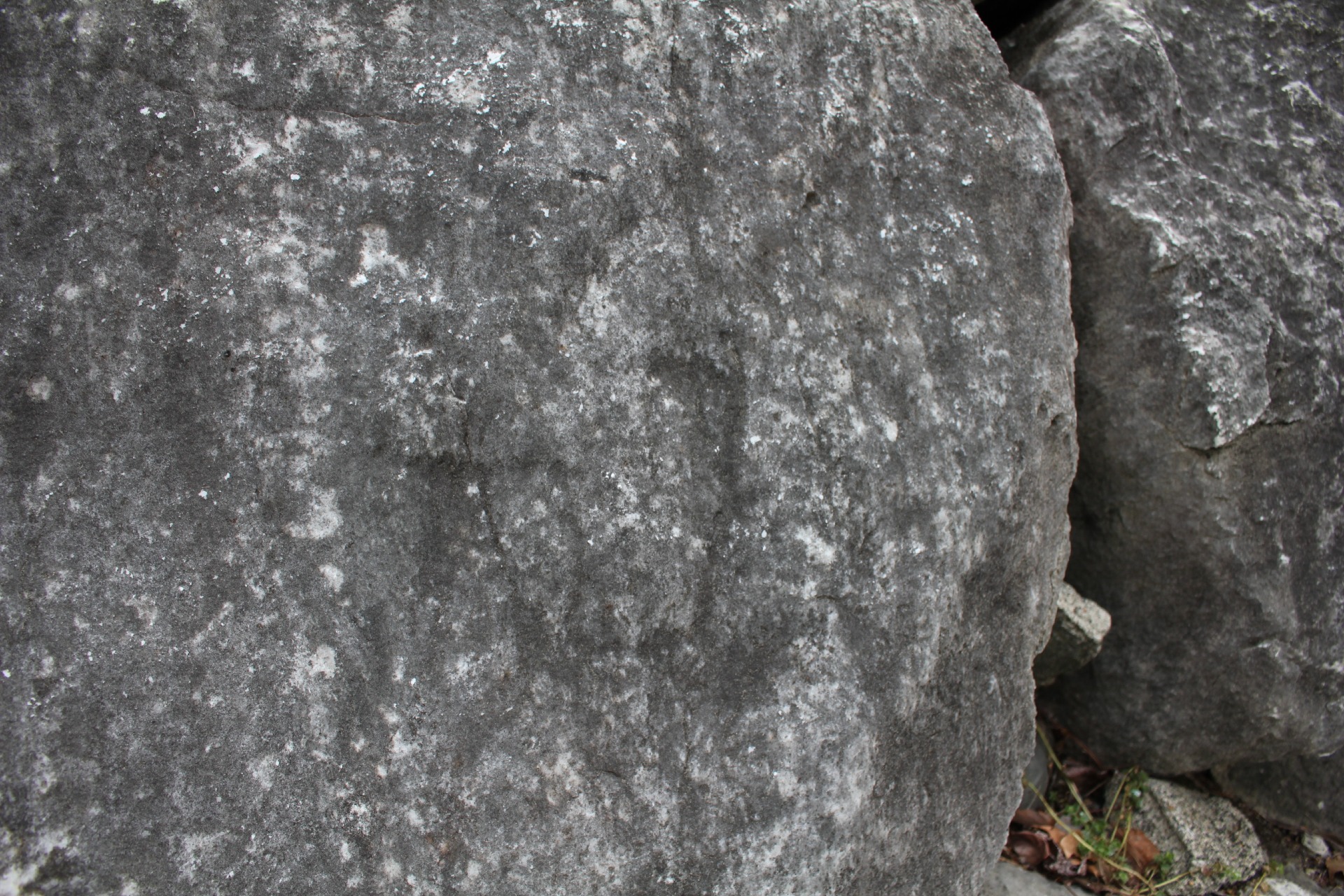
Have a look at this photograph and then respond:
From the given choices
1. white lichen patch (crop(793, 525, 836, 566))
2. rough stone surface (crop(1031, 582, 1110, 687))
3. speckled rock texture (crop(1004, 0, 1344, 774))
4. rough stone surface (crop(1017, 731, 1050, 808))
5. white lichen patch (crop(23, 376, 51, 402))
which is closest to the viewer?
white lichen patch (crop(23, 376, 51, 402))

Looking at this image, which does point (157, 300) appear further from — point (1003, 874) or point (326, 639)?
point (1003, 874)

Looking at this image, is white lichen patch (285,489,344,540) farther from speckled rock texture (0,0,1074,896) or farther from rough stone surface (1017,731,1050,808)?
rough stone surface (1017,731,1050,808)

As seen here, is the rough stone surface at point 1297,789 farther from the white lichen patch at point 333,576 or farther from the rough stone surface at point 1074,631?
the white lichen patch at point 333,576

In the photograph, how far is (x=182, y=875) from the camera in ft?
3.28

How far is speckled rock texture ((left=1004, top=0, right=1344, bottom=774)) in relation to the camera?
1605 millimetres

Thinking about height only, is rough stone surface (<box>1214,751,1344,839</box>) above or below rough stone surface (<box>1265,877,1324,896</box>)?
above

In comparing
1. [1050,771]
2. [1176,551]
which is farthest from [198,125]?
[1050,771]

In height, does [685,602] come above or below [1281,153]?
below

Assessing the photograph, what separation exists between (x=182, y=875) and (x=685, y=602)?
0.66 metres

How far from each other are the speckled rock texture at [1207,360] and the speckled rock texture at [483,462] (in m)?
0.50

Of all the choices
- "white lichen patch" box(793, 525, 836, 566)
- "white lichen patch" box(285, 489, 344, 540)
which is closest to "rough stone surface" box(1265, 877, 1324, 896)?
"white lichen patch" box(793, 525, 836, 566)

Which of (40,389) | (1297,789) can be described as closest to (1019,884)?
(1297,789)

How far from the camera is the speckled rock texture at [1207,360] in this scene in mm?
1605

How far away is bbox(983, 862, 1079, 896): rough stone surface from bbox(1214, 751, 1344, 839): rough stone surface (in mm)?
563
